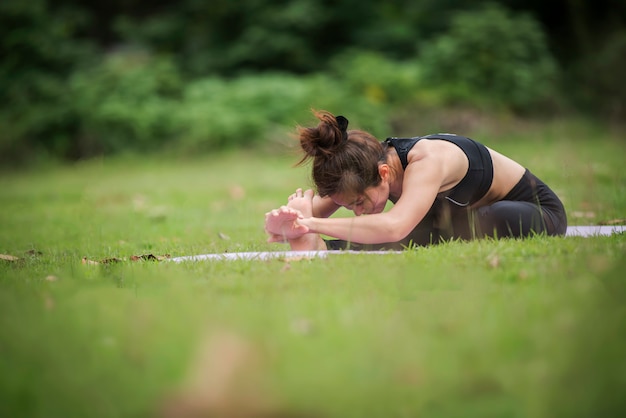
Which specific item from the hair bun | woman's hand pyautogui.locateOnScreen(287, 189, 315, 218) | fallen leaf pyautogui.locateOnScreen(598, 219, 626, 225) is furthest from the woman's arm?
fallen leaf pyautogui.locateOnScreen(598, 219, 626, 225)

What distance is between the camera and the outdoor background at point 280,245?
2.06 metres

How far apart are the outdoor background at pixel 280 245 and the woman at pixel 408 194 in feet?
0.75

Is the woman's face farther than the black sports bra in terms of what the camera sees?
No

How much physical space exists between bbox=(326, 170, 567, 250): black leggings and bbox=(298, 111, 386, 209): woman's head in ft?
1.32

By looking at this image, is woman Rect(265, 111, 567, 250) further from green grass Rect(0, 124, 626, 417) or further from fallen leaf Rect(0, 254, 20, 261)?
fallen leaf Rect(0, 254, 20, 261)

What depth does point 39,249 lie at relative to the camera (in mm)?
4961

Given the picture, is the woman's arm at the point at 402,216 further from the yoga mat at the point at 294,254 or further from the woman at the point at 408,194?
the yoga mat at the point at 294,254

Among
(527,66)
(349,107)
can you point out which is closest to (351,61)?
(349,107)

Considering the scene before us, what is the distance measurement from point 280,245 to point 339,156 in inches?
46.1

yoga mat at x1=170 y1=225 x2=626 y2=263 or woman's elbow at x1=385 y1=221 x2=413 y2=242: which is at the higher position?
woman's elbow at x1=385 y1=221 x2=413 y2=242

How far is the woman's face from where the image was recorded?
3.77 m

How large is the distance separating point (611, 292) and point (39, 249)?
3.97 metres

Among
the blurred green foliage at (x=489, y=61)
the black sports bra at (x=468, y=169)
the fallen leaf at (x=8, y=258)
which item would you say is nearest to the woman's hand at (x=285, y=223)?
the black sports bra at (x=468, y=169)

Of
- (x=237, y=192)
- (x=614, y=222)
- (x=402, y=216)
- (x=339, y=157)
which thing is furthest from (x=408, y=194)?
(x=237, y=192)
